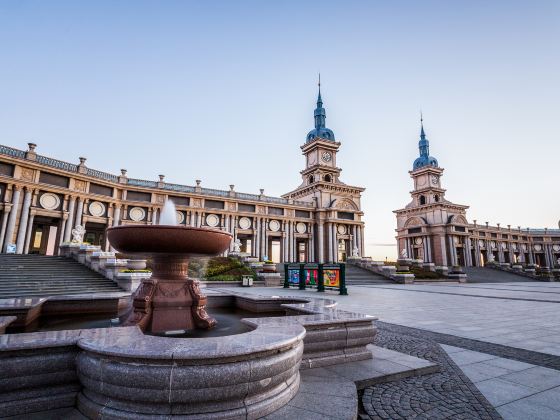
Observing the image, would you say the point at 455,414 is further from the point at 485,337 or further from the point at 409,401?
the point at 485,337

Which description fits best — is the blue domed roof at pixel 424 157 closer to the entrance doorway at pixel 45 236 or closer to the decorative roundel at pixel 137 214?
the decorative roundel at pixel 137 214

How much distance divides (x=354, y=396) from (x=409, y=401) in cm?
63

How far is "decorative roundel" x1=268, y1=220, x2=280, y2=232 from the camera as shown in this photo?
42481 millimetres

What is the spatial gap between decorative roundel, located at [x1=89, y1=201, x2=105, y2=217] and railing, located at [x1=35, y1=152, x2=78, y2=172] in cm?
394

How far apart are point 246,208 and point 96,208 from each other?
17833 mm

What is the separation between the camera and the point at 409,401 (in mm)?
3061

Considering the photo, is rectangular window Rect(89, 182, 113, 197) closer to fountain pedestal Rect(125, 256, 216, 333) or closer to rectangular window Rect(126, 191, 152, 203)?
rectangular window Rect(126, 191, 152, 203)

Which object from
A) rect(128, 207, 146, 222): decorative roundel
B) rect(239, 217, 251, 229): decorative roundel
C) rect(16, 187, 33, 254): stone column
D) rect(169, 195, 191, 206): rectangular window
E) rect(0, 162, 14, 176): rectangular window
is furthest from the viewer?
rect(239, 217, 251, 229): decorative roundel

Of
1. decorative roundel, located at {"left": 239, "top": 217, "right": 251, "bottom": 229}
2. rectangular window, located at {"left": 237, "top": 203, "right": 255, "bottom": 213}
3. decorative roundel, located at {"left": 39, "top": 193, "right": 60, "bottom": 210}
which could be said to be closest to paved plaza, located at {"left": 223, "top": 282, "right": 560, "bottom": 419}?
decorative roundel, located at {"left": 39, "top": 193, "right": 60, "bottom": 210}

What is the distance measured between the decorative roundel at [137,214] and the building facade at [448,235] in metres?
48.7

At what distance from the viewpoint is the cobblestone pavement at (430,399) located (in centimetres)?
279

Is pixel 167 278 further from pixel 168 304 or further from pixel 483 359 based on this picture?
pixel 483 359

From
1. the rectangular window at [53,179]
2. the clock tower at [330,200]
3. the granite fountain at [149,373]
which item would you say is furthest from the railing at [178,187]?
the granite fountain at [149,373]

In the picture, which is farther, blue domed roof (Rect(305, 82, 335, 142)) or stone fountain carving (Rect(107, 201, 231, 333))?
blue domed roof (Rect(305, 82, 335, 142))
